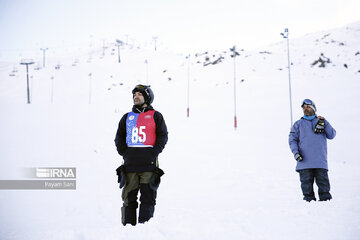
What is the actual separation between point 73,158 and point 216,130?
8535 mm

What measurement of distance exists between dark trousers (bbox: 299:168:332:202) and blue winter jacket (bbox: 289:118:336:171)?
0.11 meters

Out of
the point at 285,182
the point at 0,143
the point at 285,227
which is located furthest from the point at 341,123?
the point at 0,143

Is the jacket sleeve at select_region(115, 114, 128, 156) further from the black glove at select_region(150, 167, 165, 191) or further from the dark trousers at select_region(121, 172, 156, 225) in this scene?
the black glove at select_region(150, 167, 165, 191)

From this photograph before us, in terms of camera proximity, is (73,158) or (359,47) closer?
(73,158)

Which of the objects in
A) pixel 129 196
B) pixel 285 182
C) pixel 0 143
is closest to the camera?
pixel 129 196

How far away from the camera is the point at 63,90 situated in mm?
39438

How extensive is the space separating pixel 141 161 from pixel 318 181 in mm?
3236

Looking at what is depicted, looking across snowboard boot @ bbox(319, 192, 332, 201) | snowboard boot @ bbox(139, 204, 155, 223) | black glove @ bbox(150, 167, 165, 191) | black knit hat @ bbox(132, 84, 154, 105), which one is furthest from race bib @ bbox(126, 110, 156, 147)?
snowboard boot @ bbox(319, 192, 332, 201)

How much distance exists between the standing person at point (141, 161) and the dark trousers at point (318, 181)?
2739 mm

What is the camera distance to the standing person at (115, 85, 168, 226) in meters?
4.02

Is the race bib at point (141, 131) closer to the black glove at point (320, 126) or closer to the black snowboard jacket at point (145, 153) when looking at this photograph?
the black snowboard jacket at point (145, 153)

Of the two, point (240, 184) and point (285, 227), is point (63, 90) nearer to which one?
point (240, 184)

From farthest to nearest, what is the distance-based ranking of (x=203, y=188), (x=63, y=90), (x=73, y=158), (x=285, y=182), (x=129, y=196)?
(x=63, y=90) → (x=73, y=158) → (x=285, y=182) → (x=203, y=188) → (x=129, y=196)

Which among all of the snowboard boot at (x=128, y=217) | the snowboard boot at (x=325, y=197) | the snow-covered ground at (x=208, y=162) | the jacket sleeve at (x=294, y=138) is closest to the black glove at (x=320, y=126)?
the jacket sleeve at (x=294, y=138)
